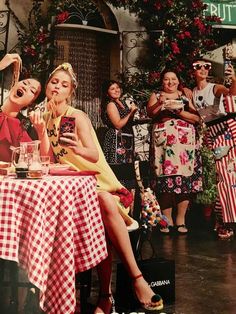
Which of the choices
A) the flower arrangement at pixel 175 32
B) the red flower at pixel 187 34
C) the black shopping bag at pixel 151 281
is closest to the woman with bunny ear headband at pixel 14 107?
the black shopping bag at pixel 151 281

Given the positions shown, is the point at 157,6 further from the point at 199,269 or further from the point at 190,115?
the point at 199,269

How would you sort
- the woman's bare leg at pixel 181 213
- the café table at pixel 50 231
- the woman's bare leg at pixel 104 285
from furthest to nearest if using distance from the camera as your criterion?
the woman's bare leg at pixel 181 213, the woman's bare leg at pixel 104 285, the café table at pixel 50 231

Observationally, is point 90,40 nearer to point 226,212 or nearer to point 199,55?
point 199,55

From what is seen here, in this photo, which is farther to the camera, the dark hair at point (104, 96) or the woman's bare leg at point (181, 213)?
the woman's bare leg at point (181, 213)

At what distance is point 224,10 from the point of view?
5234 millimetres

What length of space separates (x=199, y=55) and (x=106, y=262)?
2.95 m

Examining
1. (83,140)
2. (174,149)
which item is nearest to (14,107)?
(83,140)

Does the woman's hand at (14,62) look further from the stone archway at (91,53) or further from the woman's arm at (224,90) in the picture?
the woman's arm at (224,90)

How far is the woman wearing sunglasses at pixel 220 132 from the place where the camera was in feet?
16.2

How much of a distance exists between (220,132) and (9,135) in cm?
225

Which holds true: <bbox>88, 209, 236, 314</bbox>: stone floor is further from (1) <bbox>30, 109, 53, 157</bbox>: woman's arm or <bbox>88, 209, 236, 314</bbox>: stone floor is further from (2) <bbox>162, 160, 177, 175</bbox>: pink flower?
(1) <bbox>30, 109, 53, 157</bbox>: woman's arm

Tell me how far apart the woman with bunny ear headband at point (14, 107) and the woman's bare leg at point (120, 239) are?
0.71 m

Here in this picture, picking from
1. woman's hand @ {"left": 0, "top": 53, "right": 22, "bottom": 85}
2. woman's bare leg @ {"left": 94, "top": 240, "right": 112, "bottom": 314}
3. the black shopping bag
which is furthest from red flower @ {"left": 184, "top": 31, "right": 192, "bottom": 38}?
woman's bare leg @ {"left": 94, "top": 240, "right": 112, "bottom": 314}

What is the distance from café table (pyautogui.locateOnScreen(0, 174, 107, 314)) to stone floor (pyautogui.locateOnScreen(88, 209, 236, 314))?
1.98 feet
